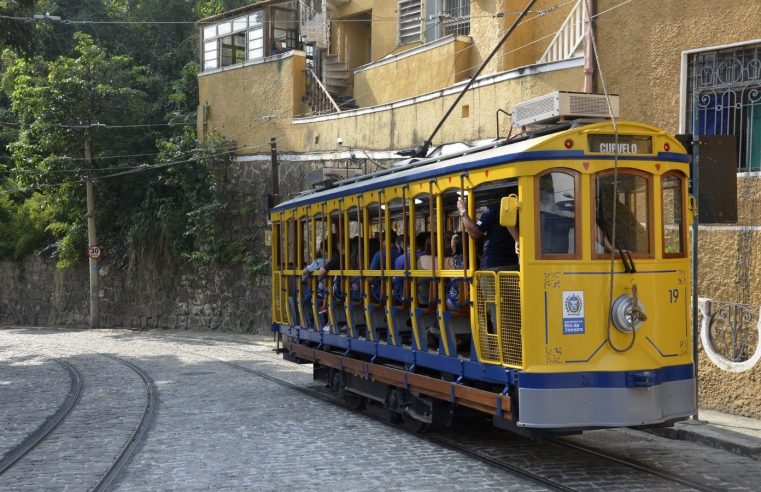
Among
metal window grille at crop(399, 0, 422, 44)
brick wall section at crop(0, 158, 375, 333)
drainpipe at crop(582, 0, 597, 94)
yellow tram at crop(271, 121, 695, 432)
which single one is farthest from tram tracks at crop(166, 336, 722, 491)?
metal window grille at crop(399, 0, 422, 44)

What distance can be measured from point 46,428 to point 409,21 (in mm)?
15701

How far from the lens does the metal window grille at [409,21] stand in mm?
23125

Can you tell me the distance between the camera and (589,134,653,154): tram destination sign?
25.0ft

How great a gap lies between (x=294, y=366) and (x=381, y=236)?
802cm

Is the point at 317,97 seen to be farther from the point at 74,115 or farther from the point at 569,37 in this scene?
the point at 569,37

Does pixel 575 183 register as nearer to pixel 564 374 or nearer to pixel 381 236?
pixel 564 374

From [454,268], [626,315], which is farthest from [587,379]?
[454,268]

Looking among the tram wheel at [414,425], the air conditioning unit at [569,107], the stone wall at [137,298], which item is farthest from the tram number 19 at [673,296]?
the stone wall at [137,298]

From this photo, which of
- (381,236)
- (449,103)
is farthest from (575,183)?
(449,103)

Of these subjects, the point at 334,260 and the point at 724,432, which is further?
the point at 334,260

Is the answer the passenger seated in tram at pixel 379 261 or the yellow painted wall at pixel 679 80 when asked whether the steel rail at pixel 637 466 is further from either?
the yellow painted wall at pixel 679 80

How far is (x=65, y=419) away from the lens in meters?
11.7

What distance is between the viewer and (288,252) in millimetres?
13742

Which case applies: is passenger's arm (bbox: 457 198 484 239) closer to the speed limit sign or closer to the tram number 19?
the tram number 19
